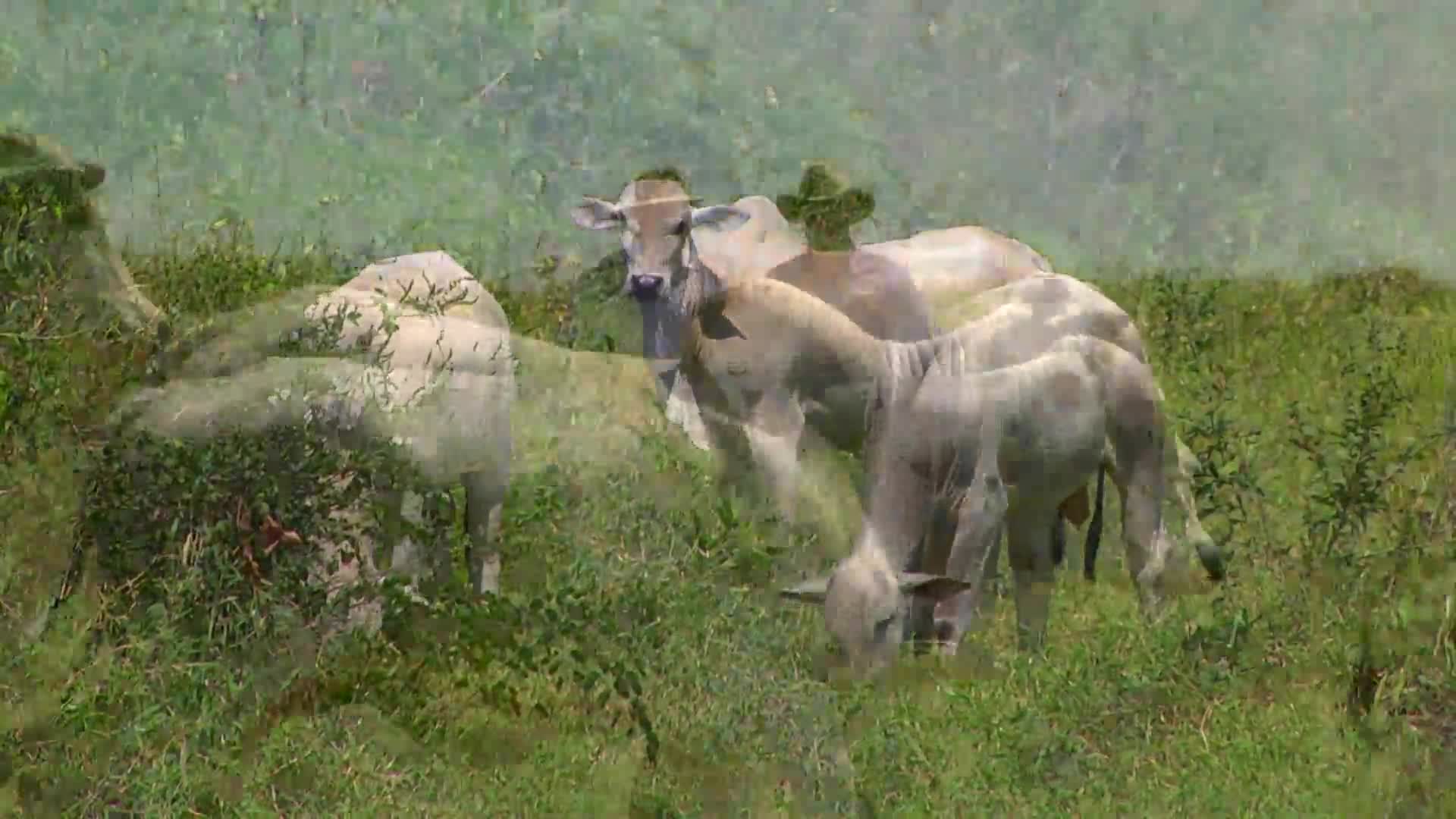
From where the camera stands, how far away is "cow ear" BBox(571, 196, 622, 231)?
10.3 m

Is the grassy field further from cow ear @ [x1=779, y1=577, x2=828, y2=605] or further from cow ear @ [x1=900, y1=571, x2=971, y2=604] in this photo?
cow ear @ [x1=900, y1=571, x2=971, y2=604]

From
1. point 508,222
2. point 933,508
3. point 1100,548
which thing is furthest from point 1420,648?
point 508,222

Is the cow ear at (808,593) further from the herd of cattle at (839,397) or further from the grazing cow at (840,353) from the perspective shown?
the grazing cow at (840,353)

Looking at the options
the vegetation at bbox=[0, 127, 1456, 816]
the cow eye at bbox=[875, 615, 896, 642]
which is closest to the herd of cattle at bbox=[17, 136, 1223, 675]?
the cow eye at bbox=[875, 615, 896, 642]

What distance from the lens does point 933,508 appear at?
8430 mm

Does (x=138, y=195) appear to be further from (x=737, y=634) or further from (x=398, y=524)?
(x=737, y=634)

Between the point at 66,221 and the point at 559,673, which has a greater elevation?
the point at 66,221

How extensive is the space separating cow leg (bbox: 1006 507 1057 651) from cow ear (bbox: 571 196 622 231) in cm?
257

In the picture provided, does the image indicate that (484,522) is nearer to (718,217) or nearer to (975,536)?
(975,536)

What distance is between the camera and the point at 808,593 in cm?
774

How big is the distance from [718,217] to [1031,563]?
240 cm

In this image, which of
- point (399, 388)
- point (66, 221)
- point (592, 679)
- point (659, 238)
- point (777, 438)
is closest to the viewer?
point (592, 679)

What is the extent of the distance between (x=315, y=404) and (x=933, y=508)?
2.68 meters

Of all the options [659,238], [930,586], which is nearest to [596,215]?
[659,238]
